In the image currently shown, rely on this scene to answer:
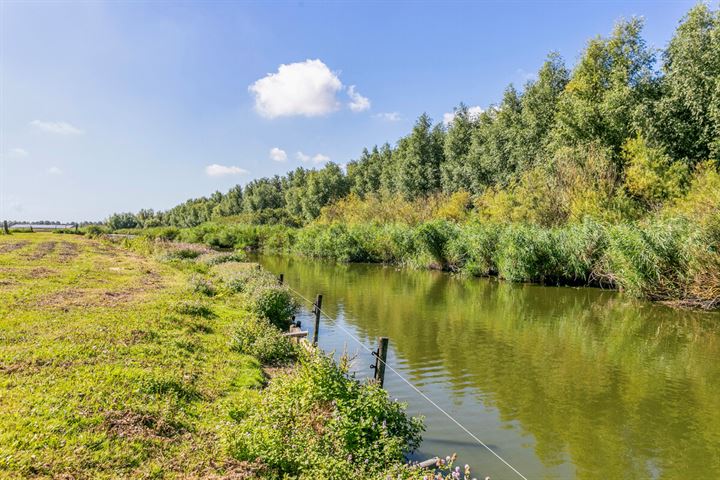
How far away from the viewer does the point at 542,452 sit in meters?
9.34

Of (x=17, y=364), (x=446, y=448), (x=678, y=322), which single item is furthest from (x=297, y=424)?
(x=678, y=322)

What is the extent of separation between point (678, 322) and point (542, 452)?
1668 cm

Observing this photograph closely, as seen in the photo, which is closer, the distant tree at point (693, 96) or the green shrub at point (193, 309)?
the green shrub at point (193, 309)

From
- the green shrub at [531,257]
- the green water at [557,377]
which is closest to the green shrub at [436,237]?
the green shrub at [531,257]

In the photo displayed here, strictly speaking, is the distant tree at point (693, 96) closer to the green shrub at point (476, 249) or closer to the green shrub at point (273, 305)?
the green shrub at point (476, 249)

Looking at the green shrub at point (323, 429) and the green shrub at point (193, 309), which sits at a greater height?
the green shrub at point (193, 309)

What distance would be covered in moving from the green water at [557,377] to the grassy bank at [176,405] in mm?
2482

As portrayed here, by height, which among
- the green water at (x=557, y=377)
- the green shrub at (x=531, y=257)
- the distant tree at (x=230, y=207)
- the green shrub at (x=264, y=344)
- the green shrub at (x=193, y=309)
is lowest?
the green water at (x=557, y=377)

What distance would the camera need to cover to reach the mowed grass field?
6.49 meters

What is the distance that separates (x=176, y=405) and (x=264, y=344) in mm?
4895

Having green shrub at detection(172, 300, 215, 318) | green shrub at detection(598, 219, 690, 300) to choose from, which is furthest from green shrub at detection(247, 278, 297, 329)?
green shrub at detection(598, 219, 690, 300)

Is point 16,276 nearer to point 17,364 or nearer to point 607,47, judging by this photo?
point 17,364

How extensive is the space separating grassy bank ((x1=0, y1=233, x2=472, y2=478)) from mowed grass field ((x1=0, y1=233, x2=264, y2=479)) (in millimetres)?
26

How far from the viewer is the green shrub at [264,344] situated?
13203 mm
